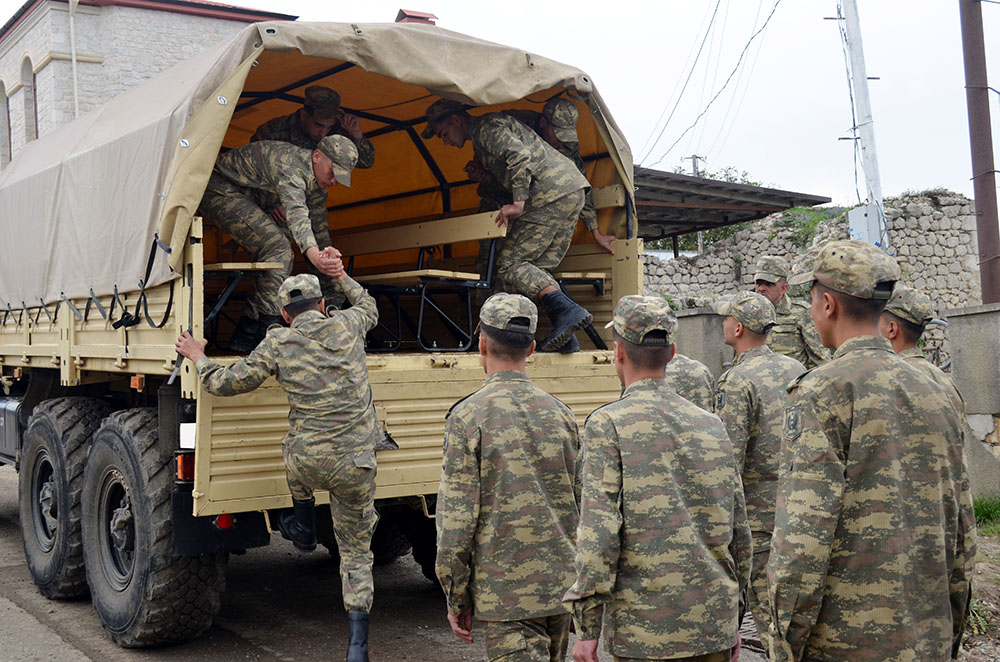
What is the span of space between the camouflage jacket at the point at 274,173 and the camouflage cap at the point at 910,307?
9.49 ft

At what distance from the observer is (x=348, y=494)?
14.8 feet

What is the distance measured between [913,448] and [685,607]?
72 centimetres

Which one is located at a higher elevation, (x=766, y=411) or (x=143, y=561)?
(x=766, y=411)

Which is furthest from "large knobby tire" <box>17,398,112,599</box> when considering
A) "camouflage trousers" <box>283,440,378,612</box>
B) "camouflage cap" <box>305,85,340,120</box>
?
"camouflage cap" <box>305,85,340,120</box>

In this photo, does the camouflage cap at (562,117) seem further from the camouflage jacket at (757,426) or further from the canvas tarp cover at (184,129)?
the camouflage jacket at (757,426)

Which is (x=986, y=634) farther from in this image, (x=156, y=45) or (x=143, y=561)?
(x=156, y=45)

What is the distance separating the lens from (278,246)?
5.30 metres

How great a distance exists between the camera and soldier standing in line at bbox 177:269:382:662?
14.3ft

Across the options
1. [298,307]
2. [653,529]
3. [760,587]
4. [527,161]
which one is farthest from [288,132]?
[653,529]

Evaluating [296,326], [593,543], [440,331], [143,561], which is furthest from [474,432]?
[440,331]

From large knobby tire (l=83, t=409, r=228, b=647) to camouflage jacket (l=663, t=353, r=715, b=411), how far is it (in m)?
2.37

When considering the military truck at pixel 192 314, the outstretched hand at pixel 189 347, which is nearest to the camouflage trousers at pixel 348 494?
the military truck at pixel 192 314

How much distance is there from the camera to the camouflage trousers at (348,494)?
4359 millimetres

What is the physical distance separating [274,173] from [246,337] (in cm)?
89
